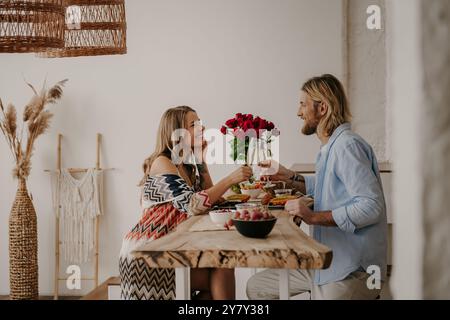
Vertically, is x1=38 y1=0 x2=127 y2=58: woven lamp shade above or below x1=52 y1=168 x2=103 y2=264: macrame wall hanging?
above

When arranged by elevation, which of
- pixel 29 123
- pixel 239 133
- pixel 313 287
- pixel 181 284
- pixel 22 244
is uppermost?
pixel 29 123

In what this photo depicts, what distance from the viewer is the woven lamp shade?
8.26 ft

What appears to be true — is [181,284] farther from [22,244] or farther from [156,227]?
[22,244]

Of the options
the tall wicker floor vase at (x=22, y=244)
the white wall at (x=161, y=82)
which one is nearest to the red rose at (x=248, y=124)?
the white wall at (x=161, y=82)

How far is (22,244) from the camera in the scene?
3977 mm

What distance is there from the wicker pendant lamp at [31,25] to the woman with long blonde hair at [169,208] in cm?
61

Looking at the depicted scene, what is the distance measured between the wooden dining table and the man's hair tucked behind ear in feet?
2.35

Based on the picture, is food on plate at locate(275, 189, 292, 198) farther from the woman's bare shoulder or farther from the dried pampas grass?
the dried pampas grass

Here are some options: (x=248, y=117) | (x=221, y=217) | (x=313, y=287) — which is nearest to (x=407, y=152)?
(x=221, y=217)

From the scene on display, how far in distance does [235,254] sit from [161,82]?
2.99m

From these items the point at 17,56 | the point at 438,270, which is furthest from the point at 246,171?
the point at 17,56

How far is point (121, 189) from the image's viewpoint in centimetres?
427

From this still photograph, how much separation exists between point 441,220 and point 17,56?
169 inches

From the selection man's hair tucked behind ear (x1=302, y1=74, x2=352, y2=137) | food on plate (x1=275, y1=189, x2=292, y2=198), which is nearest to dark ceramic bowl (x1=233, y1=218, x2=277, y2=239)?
man's hair tucked behind ear (x1=302, y1=74, x2=352, y2=137)
